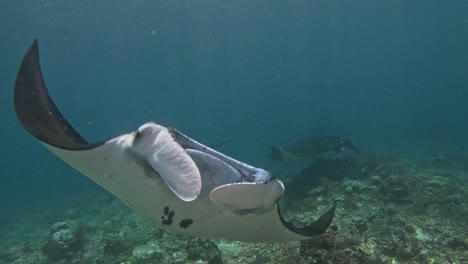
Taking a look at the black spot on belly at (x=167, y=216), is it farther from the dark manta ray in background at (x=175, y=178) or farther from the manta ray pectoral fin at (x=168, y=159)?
the manta ray pectoral fin at (x=168, y=159)

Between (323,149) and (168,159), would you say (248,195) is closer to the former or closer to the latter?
(168,159)

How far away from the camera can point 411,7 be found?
57969 mm

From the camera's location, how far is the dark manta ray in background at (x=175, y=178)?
7.93 feet

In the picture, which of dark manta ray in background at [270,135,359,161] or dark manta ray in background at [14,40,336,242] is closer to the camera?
dark manta ray in background at [14,40,336,242]

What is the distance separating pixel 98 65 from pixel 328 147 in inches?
2849

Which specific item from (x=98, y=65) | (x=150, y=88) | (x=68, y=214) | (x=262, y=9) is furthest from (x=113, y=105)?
(x=68, y=214)

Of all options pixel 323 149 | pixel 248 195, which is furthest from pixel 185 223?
pixel 323 149

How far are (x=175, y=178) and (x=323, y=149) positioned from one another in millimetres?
9637

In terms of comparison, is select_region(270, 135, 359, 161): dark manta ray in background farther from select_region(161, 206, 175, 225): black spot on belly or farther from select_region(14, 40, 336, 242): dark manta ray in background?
select_region(161, 206, 175, 225): black spot on belly

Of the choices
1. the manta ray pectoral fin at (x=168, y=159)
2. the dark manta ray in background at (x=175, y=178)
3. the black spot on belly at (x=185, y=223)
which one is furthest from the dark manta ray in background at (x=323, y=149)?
the manta ray pectoral fin at (x=168, y=159)

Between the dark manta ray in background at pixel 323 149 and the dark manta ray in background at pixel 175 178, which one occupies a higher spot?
the dark manta ray in background at pixel 175 178

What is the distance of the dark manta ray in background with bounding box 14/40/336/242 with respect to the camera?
2416mm

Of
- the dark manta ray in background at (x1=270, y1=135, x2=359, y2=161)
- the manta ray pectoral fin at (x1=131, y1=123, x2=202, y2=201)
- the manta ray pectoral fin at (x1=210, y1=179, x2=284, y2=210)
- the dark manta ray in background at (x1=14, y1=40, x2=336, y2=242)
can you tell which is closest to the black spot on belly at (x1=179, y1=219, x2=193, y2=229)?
the dark manta ray in background at (x1=14, y1=40, x2=336, y2=242)

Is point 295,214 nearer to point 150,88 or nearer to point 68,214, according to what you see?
point 68,214
